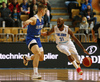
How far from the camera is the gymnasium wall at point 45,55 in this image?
10.9m

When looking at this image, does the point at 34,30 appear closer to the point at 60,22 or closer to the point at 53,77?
the point at 60,22

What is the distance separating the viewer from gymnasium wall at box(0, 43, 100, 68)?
10914mm

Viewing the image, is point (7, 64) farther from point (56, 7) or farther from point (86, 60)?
point (56, 7)

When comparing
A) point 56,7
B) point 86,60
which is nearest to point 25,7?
point 56,7

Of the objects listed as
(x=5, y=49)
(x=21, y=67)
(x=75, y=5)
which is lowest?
(x=21, y=67)

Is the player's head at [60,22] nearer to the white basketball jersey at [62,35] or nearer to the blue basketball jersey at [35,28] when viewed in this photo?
the white basketball jersey at [62,35]

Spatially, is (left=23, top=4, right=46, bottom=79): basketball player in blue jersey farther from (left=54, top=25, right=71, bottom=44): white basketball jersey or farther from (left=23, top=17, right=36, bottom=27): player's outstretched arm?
(left=54, top=25, right=71, bottom=44): white basketball jersey

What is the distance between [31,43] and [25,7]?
304 inches

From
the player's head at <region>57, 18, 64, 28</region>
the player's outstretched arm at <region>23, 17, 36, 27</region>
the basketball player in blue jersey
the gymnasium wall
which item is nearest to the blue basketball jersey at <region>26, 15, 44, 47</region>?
the basketball player in blue jersey

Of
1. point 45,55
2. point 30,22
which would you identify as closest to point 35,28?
point 30,22

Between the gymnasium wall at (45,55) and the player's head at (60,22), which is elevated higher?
the player's head at (60,22)

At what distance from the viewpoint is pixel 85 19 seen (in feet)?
43.3

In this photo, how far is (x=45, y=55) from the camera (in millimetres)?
10977

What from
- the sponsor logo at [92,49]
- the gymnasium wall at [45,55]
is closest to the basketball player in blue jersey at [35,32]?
the gymnasium wall at [45,55]
